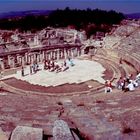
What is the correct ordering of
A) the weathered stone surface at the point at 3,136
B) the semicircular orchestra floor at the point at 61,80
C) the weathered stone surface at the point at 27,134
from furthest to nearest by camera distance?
the semicircular orchestra floor at the point at 61,80, the weathered stone surface at the point at 3,136, the weathered stone surface at the point at 27,134

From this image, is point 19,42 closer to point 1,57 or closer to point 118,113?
point 1,57

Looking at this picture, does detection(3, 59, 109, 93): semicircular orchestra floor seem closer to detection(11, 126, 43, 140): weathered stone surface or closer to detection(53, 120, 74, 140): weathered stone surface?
detection(53, 120, 74, 140): weathered stone surface

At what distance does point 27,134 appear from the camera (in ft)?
22.7

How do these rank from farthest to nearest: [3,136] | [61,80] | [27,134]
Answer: [61,80] → [3,136] → [27,134]

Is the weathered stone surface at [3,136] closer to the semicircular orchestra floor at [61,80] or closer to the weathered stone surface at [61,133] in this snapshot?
the weathered stone surface at [61,133]

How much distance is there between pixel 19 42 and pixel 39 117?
29829 mm

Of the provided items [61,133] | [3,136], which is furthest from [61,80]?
[61,133]

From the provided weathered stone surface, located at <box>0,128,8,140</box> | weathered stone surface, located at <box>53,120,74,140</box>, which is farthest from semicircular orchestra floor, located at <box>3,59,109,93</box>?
weathered stone surface, located at <box>53,120,74,140</box>

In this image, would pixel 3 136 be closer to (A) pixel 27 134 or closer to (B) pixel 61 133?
(A) pixel 27 134

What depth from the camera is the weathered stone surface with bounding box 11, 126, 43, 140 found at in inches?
269

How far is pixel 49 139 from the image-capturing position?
A: 7.15 metres

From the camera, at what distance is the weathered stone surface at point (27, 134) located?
6824mm

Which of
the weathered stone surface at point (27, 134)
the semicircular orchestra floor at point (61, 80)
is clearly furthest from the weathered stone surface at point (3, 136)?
the semicircular orchestra floor at point (61, 80)

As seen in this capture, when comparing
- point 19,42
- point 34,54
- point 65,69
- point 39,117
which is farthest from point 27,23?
point 39,117
